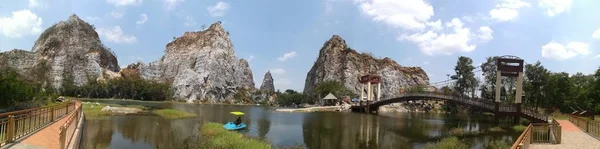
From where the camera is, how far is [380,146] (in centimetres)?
2556

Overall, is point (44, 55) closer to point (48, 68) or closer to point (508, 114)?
point (48, 68)

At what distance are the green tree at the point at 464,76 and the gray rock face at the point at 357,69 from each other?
124 feet

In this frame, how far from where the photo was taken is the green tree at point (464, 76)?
88.1 metres

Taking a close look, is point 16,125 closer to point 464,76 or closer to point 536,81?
point 536,81

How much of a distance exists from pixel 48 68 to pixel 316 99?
101405 mm

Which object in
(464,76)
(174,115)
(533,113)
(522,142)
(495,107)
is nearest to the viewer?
(522,142)

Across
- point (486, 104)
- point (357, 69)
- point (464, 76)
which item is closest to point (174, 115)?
point (486, 104)

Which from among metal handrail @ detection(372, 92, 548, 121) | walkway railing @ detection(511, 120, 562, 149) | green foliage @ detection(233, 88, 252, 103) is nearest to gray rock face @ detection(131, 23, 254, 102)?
green foliage @ detection(233, 88, 252, 103)

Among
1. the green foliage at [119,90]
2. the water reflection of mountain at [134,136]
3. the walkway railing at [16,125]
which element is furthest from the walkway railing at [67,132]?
the green foliage at [119,90]

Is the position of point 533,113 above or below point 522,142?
below

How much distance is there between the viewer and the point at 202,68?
146625 millimetres

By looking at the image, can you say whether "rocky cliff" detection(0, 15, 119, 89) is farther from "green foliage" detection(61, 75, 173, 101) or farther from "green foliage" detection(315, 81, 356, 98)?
"green foliage" detection(315, 81, 356, 98)

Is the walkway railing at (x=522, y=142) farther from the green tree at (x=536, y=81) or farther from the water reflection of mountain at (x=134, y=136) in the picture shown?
the green tree at (x=536, y=81)

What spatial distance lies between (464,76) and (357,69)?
162 feet
